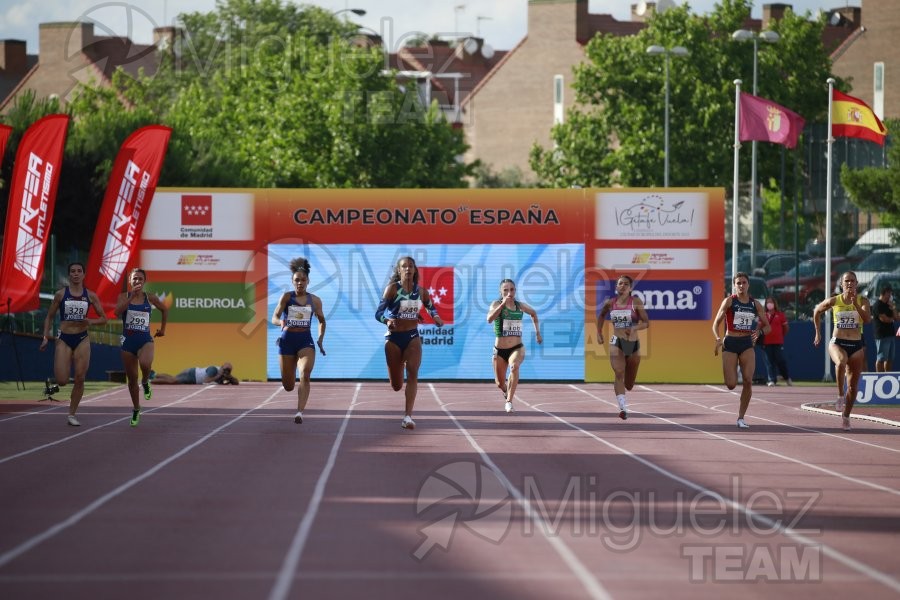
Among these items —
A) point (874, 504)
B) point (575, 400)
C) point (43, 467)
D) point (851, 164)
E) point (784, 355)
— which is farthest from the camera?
point (851, 164)

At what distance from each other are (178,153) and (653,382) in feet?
78.7

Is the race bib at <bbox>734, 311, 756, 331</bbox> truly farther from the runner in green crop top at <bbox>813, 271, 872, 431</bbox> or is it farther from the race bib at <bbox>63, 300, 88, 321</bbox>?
the race bib at <bbox>63, 300, 88, 321</bbox>

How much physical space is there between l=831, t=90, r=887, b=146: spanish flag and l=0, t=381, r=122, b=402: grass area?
1628 centimetres

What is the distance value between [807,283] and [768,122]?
12472mm

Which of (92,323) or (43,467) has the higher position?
(92,323)

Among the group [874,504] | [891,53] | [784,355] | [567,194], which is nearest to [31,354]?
[567,194]

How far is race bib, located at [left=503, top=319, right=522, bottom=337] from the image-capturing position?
2289cm

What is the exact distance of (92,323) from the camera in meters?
19.9

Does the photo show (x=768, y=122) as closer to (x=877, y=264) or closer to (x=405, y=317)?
(x=877, y=264)

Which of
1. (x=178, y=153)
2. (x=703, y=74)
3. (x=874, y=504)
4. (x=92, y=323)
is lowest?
(x=874, y=504)

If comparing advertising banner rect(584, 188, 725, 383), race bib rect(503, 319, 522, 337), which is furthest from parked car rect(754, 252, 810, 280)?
race bib rect(503, 319, 522, 337)

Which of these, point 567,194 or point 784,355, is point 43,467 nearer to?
point 567,194

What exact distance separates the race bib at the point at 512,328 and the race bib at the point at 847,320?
4885 mm

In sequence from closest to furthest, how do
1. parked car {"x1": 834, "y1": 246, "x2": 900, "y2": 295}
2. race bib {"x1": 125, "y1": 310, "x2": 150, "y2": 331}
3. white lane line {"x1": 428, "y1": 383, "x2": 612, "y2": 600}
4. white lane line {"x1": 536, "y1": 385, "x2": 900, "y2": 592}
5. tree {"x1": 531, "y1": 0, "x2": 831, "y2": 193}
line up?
white lane line {"x1": 428, "y1": 383, "x2": 612, "y2": 600} → white lane line {"x1": 536, "y1": 385, "x2": 900, "y2": 592} → race bib {"x1": 125, "y1": 310, "x2": 150, "y2": 331} → parked car {"x1": 834, "y1": 246, "x2": 900, "y2": 295} → tree {"x1": 531, "y1": 0, "x2": 831, "y2": 193}
